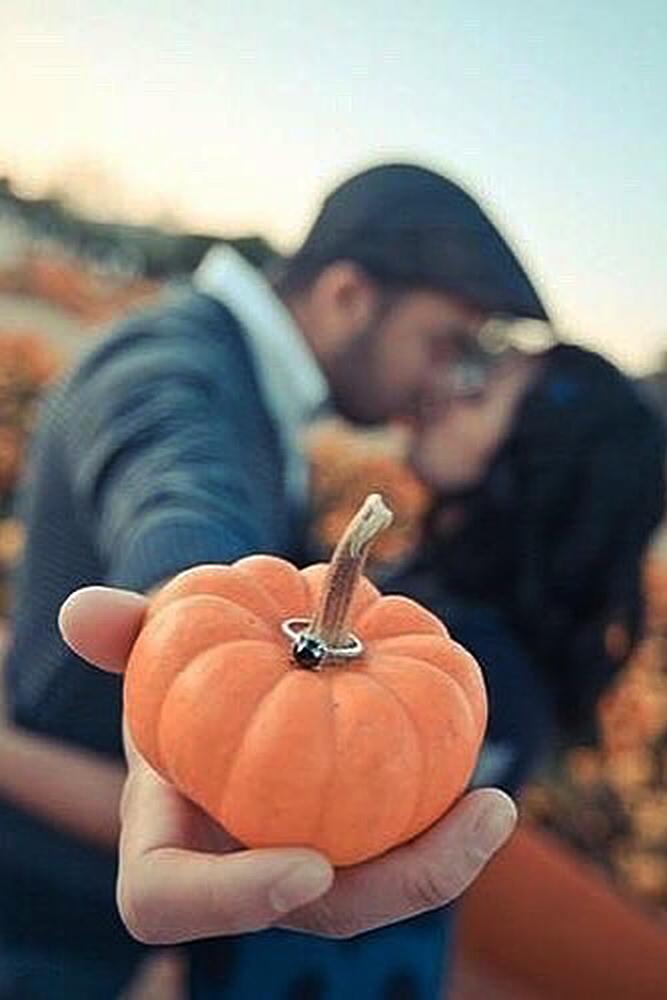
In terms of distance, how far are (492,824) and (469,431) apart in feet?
3.23

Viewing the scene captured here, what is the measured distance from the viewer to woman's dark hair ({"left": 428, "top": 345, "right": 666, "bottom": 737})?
194 cm

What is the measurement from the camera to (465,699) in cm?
102

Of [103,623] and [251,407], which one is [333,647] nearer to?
[103,623]

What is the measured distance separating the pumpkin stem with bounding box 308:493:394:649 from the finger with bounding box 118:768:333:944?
12 centimetres

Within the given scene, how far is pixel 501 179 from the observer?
198 centimetres

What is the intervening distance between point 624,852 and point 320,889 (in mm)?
1076

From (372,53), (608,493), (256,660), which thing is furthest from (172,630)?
(372,53)

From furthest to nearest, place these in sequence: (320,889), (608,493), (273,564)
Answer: (608,493) < (273,564) < (320,889)

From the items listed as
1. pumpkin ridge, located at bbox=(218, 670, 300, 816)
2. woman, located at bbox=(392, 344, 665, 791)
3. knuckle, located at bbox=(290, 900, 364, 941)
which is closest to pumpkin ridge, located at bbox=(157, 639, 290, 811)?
pumpkin ridge, located at bbox=(218, 670, 300, 816)

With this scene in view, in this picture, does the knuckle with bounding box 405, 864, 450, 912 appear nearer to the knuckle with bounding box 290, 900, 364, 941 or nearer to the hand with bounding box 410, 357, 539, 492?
the knuckle with bounding box 290, 900, 364, 941

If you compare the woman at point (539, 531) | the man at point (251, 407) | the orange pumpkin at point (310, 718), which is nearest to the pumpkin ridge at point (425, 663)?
the orange pumpkin at point (310, 718)

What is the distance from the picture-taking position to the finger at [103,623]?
107 cm

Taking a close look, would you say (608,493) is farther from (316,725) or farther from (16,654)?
(316,725)

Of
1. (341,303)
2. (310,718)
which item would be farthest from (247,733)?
(341,303)
